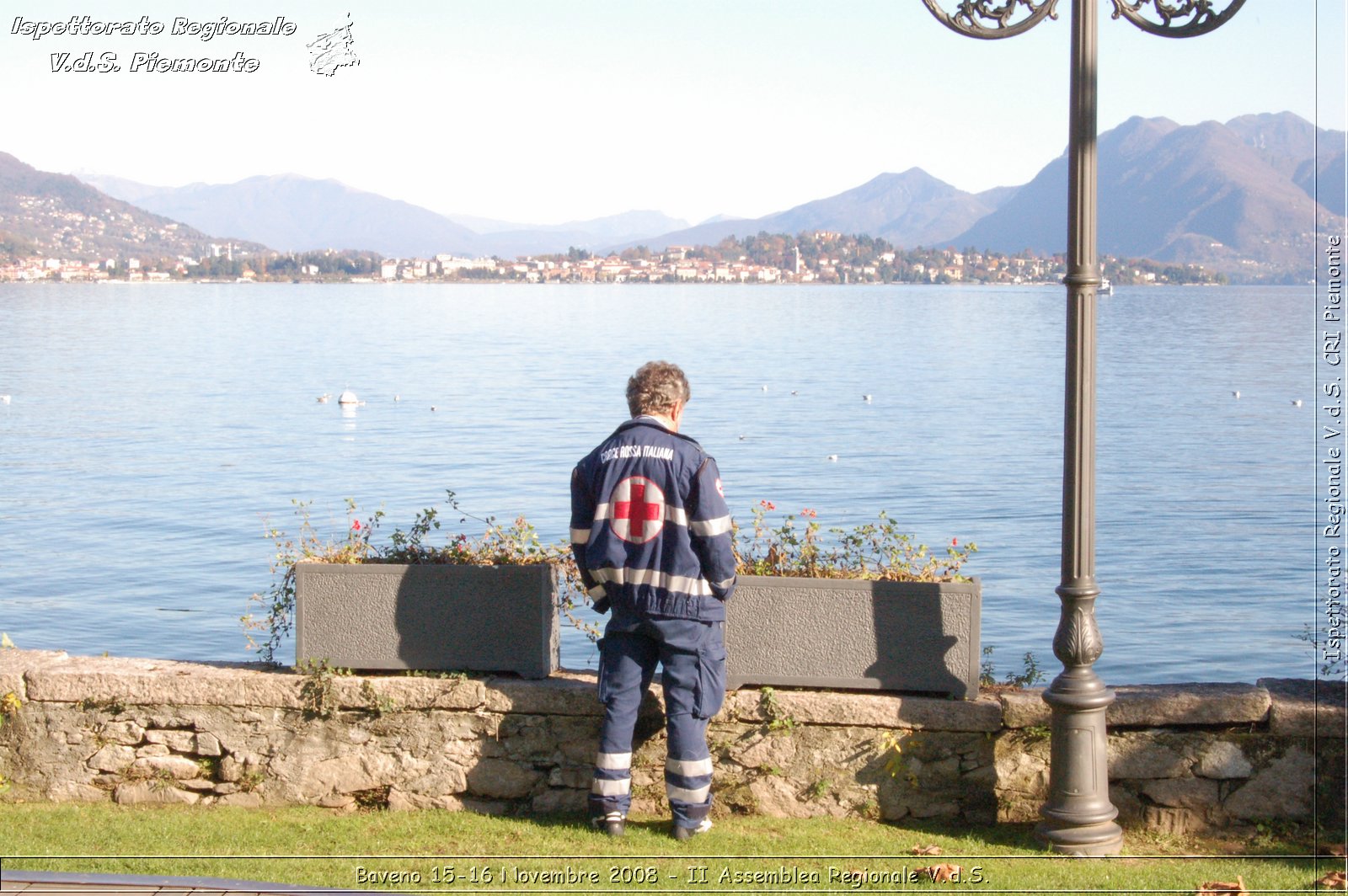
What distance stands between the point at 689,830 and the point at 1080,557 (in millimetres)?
1992

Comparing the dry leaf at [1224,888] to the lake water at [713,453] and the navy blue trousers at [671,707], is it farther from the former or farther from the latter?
the lake water at [713,453]

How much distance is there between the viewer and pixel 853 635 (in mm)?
6039

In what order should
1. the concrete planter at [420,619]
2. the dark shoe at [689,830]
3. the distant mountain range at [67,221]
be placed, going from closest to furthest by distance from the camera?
the dark shoe at [689,830]
the concrete planter at [420,619]
the distant mountain range at [67,221]

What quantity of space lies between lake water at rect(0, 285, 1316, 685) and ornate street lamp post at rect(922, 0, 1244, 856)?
6966mm

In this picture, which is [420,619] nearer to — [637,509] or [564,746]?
[564,746]

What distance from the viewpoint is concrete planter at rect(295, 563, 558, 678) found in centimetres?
623

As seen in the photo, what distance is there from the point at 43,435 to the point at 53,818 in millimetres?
39489

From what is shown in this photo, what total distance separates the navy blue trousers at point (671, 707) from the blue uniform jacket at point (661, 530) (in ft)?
0.41

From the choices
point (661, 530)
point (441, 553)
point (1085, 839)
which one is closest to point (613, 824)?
point (661, 530)

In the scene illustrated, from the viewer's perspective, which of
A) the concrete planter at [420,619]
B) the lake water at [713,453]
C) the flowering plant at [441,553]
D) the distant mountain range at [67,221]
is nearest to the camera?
the concrete planter at [420,619]

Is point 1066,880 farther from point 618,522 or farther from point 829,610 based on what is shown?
point 618,522

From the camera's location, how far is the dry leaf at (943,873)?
5.35 m

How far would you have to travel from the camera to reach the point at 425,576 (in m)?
6.23

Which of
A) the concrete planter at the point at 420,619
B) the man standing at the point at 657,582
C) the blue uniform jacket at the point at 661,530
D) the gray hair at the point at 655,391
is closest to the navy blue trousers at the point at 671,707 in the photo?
the man standing at the point at 657,582
